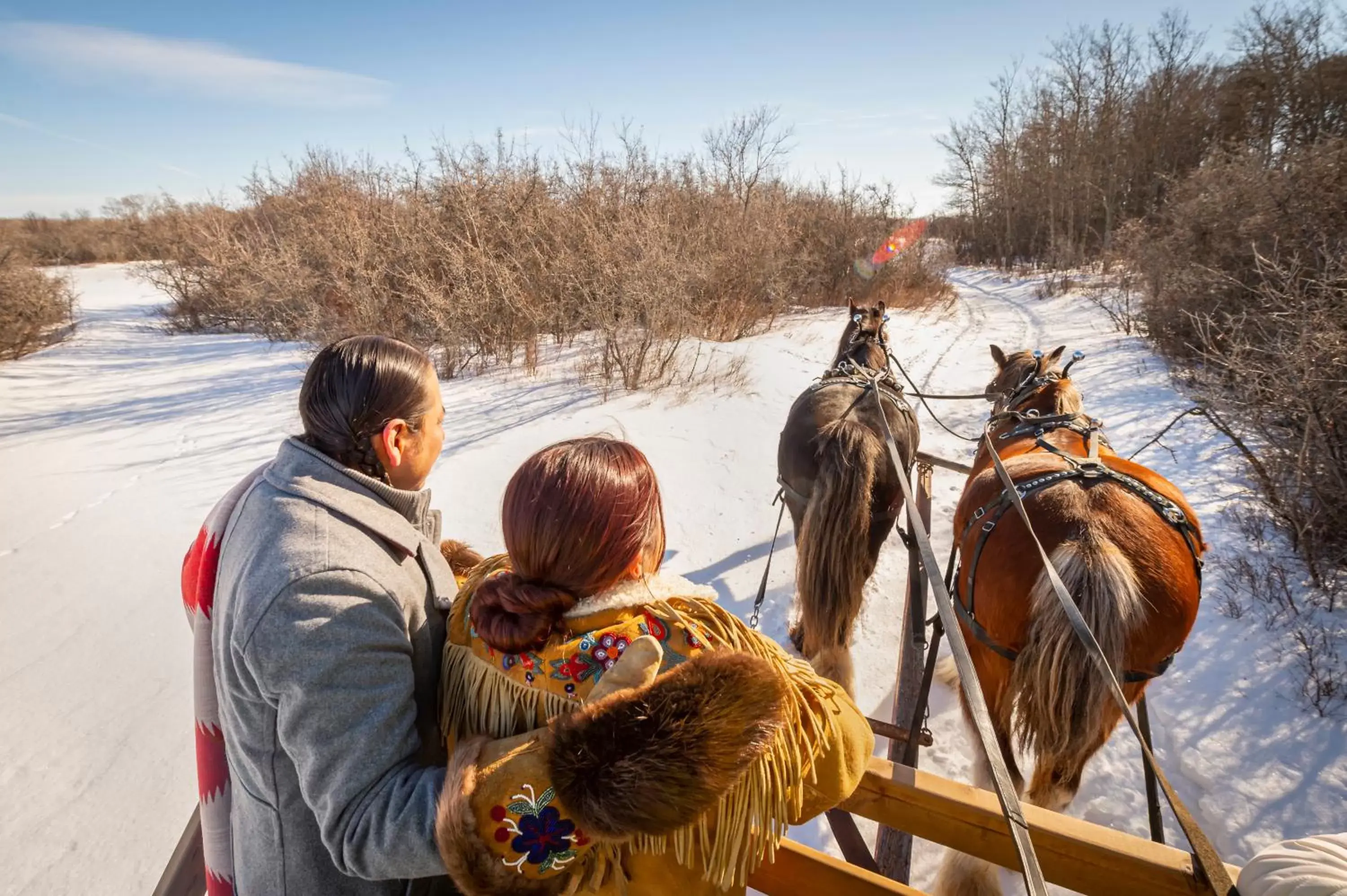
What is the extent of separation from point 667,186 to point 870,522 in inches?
462

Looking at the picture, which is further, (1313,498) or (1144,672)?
(1313,498)

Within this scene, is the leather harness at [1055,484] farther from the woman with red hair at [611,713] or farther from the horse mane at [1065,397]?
the woman with red hair at [611,713]

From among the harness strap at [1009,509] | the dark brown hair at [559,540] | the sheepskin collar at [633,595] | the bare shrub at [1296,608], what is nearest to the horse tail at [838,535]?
the harness strap at [1009,509]

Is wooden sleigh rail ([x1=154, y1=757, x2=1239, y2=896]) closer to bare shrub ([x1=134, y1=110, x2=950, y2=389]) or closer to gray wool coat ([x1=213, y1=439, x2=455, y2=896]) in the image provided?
A: gray wool coat ([x1=213, y1=439, x2=455, y2=896])

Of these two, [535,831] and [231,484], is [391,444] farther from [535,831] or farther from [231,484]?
[231,484]

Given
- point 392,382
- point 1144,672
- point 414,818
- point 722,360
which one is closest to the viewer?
point 414,818

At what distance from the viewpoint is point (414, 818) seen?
0.90 m

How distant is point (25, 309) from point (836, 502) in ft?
49.0

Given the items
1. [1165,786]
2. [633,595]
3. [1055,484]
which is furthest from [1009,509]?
[633,595]

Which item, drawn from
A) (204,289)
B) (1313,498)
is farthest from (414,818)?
(204,289)

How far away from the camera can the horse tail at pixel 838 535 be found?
3.16 meters

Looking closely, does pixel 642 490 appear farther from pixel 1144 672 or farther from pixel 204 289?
pixel 204 289

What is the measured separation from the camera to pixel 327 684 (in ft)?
3.10

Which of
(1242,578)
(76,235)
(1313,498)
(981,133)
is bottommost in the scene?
(1242,578)
